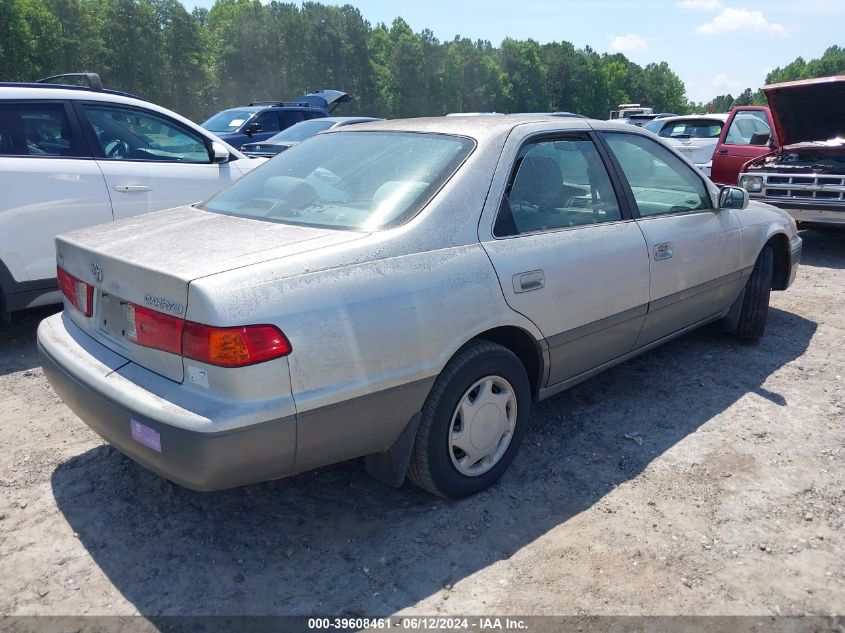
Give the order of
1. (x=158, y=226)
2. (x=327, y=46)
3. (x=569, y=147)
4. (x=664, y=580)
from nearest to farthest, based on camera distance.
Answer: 1. (x=664, y=580)
2. (x=158, y=226)
3. (x=569, y=147)
4. (x=327, y=46)

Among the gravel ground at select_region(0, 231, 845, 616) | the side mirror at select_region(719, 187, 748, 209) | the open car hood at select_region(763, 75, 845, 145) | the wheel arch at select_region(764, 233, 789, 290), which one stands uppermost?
the open car hood at select_region(763, 75, 845, 145)

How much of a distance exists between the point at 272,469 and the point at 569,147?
226 centimetres

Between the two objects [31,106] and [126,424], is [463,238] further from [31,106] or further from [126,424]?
[31,106]

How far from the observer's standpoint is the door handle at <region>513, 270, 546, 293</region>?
118 inches

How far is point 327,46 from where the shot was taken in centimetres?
7050

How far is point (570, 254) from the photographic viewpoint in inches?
129

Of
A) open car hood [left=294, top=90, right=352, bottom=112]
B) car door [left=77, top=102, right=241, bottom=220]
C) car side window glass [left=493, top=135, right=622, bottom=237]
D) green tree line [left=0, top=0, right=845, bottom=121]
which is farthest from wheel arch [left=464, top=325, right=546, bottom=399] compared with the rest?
green tree line [left=0, top=0, right=845, bottom=121]

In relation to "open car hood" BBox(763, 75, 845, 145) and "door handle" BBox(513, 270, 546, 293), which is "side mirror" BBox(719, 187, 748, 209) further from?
"open car hood" BBox(763, 75, 845, 145)

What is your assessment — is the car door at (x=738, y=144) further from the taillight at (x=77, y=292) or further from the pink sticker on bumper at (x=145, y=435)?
the pink sticker on bumper at (x=145, y=435)

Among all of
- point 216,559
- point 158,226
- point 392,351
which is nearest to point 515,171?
point 392,351

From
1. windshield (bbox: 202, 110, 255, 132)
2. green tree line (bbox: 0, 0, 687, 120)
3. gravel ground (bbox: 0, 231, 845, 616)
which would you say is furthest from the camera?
green tree line (bbox: 0, 0, 687, 120)

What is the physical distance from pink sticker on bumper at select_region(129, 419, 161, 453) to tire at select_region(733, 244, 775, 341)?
4082 mm

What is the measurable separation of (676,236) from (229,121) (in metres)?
11.8

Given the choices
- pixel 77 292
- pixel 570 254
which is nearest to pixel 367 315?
pixel 570 254
